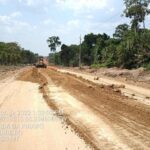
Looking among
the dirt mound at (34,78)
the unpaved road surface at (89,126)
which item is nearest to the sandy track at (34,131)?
the unpaved road surface at (89,126)

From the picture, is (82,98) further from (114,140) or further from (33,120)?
(114,140)

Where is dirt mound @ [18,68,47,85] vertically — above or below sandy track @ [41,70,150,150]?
below

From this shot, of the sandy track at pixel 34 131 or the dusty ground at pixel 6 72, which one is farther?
the dusty ground at pixel 6 72

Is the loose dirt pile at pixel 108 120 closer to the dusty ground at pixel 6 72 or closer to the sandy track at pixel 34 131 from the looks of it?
the sandy track at pixel 34 131

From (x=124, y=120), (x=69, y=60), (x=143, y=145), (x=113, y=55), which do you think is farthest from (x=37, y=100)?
(x=69, y=60)

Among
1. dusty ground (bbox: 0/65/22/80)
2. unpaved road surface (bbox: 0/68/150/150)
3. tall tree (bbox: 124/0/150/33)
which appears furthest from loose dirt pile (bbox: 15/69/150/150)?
tall tree (bbox: 124/0/150/33)

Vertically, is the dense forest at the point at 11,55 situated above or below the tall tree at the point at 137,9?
below

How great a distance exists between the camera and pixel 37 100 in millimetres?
19172

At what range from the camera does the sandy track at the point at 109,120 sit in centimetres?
983

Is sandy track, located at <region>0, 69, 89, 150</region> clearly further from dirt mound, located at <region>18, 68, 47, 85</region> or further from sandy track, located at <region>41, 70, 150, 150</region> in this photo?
dirt mound, located at <region>18, 68, 47, 85</region>

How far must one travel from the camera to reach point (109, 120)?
12.9 metres

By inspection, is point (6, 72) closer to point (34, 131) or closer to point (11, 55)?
point (34, 131)

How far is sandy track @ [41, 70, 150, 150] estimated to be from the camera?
9834 mm

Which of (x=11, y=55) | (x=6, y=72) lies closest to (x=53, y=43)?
(x=11, y=55)
